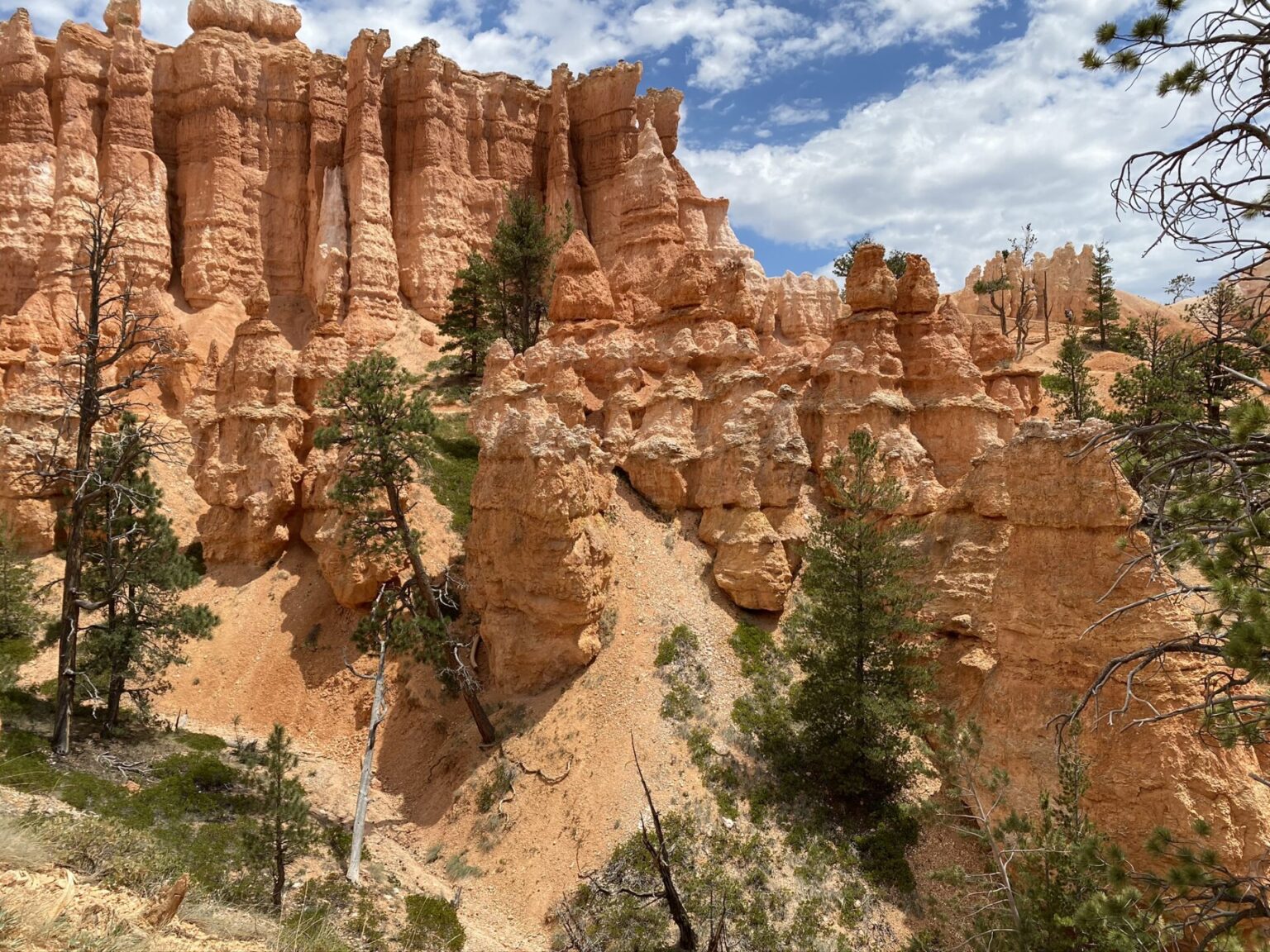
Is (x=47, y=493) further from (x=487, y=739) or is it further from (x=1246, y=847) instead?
(x=1246, y=847)

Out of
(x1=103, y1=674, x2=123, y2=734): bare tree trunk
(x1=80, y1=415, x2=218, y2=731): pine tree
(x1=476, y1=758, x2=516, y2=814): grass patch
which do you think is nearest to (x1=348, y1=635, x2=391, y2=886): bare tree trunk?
(x1=476, y1=758, x2=516, y2=814): grass patch

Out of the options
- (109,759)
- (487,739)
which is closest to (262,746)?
(109,759)

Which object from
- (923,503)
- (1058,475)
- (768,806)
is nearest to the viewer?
(1058,475)

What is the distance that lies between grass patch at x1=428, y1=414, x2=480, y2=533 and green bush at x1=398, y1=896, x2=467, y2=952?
41.1 feet

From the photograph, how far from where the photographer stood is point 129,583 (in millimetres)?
18297

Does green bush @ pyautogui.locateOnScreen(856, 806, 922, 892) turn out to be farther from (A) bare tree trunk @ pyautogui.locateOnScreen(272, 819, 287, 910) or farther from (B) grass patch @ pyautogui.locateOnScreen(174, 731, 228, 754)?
(B) grass patch @ pyautogui.locateOnScreen(174, 731, 228, 754)

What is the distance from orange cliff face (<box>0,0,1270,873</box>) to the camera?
15039 mm

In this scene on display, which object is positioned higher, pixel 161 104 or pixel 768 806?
pixel 161 104

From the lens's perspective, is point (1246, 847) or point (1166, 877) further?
point (1246, 847)

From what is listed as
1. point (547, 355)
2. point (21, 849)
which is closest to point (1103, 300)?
point (547, 355)

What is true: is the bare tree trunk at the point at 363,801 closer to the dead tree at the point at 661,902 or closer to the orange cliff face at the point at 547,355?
the orange cliff face at the point at 547,355

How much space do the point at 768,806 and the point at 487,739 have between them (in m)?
7.49

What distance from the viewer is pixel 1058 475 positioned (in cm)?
1482

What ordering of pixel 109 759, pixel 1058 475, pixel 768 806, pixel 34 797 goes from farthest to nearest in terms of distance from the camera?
pixel 768 806, pixel 109 759, pixel 1058 475, pixel 34 797
